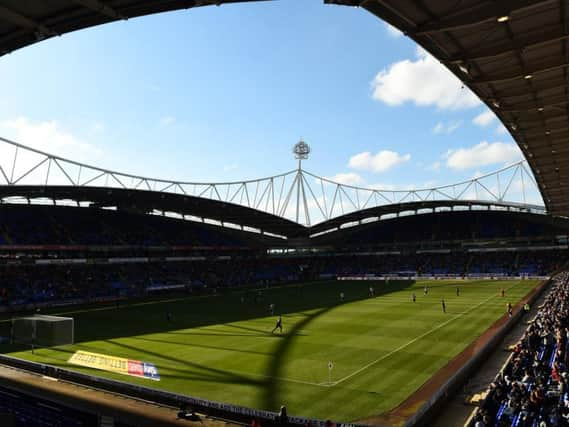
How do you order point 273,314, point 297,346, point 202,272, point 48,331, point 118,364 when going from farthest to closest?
point 202,272 → point 273,314 → point 48,331 → point 297,346 → point 118,364

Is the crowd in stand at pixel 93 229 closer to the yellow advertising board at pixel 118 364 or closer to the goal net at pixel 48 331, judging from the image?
the goal net at pixel 48 331

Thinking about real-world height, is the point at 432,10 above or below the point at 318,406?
above

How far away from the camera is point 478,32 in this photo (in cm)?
1246

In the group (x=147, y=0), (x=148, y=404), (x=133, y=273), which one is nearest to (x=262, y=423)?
(x=148, y=404)

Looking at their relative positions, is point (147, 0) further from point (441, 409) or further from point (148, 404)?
point (441, 409)

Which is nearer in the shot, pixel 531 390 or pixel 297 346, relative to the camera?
pixel 531 390

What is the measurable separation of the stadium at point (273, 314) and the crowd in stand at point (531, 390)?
0.09 meters

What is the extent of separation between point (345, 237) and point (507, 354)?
79.3 m

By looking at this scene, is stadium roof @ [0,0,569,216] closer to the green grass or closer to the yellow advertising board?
the green grass

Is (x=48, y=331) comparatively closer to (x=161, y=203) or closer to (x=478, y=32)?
(x=478, y=32)

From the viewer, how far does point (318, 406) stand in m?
17.8

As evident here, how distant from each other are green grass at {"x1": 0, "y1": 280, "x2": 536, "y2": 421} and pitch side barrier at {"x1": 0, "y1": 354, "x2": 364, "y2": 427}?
2.19 m

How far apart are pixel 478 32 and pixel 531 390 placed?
13.3 meters

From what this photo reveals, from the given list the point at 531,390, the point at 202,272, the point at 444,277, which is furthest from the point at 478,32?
the point at 444,277
